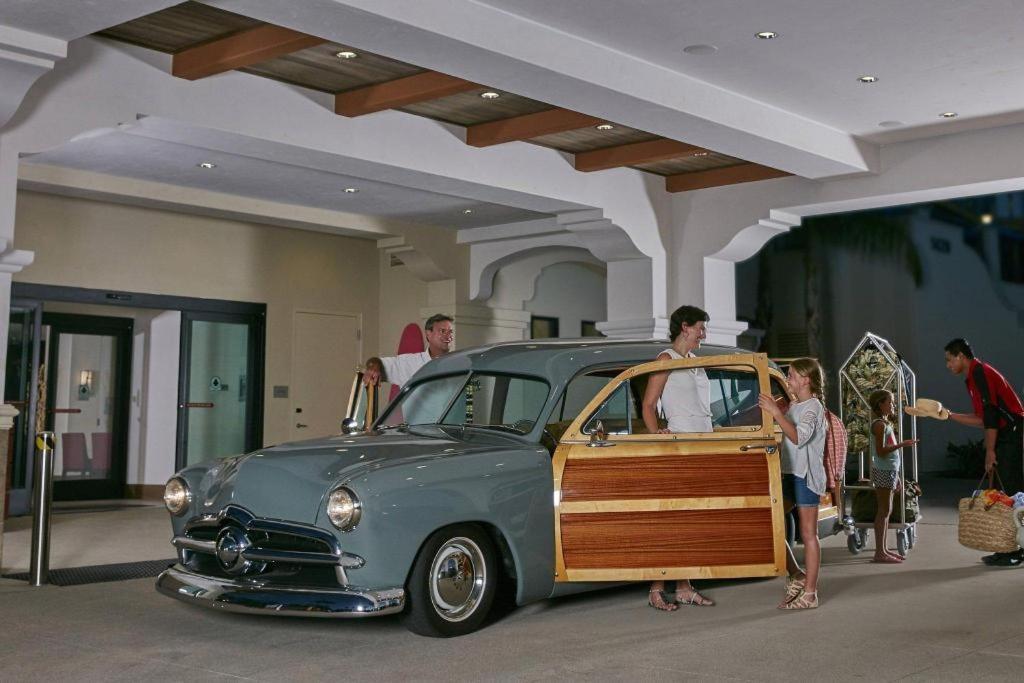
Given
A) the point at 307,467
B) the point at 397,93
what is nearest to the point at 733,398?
the point at 307,467

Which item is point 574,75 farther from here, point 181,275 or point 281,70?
point 181,275

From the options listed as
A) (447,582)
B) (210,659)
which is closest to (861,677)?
(447,582)

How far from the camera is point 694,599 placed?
584 cm

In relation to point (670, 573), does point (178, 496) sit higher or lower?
higher

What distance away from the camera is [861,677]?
13.8 ft

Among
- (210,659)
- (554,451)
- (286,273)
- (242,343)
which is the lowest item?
(210,659)

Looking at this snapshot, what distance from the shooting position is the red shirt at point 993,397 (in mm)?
7637

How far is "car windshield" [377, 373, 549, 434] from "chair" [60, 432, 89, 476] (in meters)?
7.56

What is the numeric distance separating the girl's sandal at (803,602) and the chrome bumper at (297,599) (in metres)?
2.10

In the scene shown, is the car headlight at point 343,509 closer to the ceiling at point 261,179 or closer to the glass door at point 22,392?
the ceiling at point 261,179

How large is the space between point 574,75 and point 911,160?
411 centimetres

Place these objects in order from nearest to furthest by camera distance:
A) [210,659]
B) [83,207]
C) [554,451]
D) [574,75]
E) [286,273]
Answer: [210,659] < [554,451] < [574,75] < [83,207] < [286,273]

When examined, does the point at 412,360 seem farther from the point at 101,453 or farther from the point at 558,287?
the point at 558,287

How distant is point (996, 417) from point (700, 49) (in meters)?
3.21
